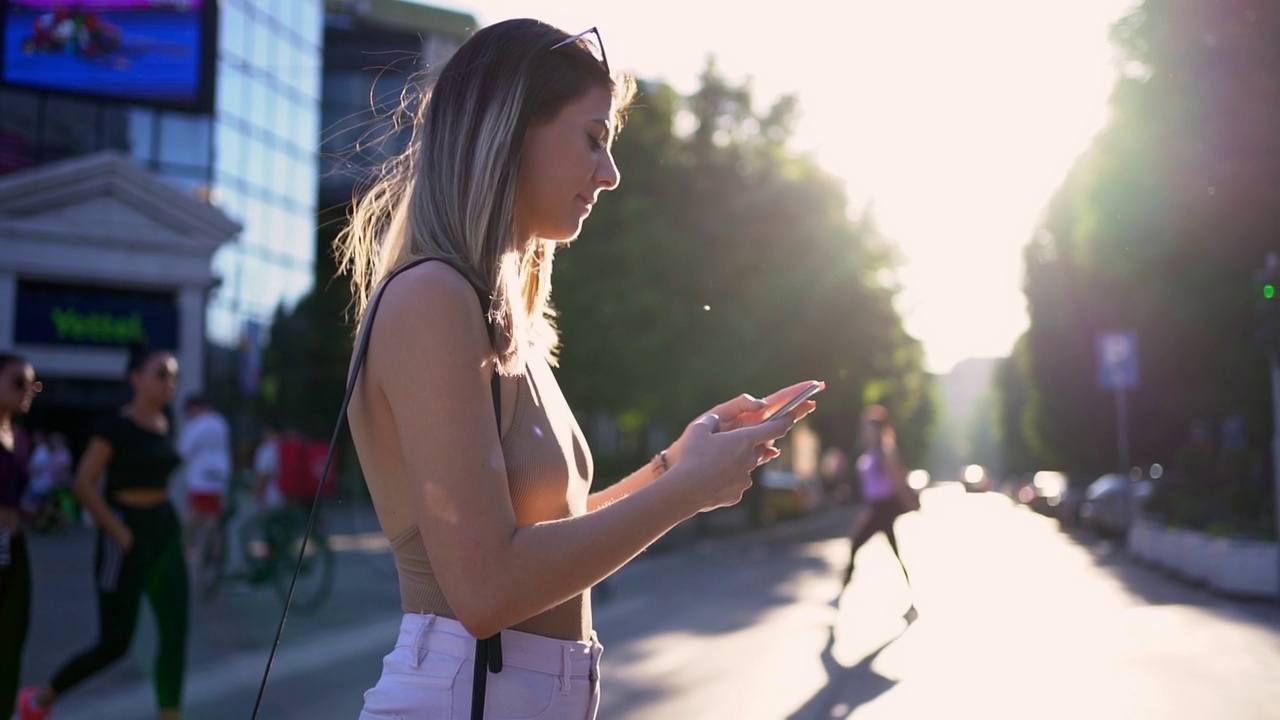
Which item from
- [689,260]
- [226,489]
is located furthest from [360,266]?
[689,260]

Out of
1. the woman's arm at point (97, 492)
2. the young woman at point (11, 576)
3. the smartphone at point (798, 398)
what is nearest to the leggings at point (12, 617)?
the young woman at point (11, 576)

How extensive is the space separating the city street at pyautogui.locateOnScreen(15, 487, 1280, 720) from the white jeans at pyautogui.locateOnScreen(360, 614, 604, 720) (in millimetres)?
5809

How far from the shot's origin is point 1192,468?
2445 cm

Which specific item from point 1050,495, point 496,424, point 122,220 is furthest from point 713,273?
point 496,424

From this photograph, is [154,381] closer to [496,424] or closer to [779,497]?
[496,424]

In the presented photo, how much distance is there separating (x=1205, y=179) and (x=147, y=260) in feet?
62.3

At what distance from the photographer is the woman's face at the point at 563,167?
5.73 ft

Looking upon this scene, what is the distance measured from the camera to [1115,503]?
28344 mm

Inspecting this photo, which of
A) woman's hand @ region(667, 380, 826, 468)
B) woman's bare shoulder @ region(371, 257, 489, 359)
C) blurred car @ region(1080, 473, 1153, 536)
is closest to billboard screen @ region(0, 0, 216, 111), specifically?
blurred car @ region(1080, 473, 1153, 536)

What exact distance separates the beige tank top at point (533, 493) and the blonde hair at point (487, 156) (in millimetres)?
69

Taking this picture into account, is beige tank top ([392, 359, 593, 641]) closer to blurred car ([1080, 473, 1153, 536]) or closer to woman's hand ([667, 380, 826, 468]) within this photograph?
woman's hand ([667, 380, 826, 468])

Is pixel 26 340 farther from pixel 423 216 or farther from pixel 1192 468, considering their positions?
pixel 423 216

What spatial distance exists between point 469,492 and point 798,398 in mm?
556

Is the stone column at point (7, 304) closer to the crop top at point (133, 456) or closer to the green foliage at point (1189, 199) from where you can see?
the green foliage at point (1189, 199)
